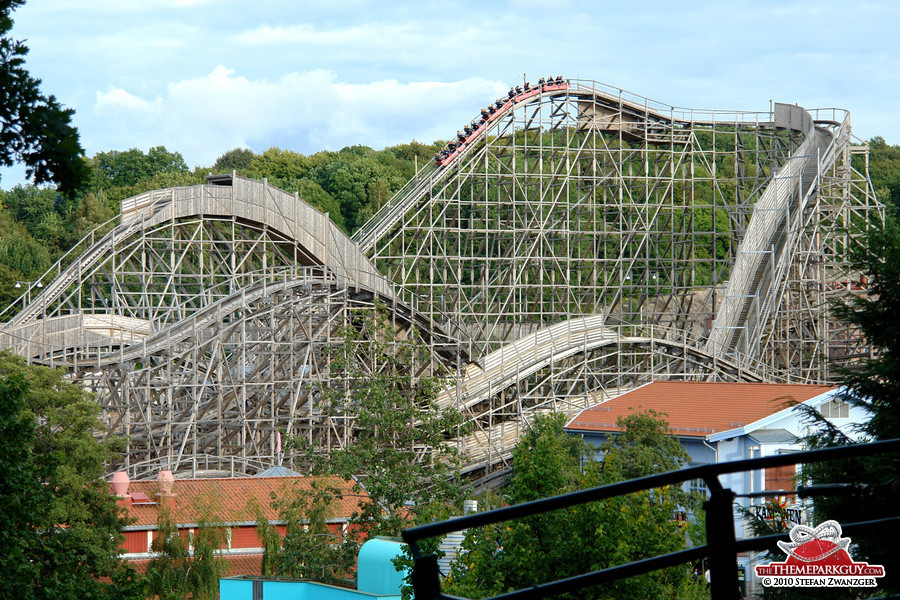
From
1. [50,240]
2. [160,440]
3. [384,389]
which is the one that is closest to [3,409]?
[384,389]

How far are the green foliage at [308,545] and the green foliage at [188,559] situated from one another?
35.9 inches

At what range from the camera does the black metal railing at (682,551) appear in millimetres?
2152

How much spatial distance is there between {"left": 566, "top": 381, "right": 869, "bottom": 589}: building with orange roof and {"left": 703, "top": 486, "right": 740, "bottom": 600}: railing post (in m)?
18.8

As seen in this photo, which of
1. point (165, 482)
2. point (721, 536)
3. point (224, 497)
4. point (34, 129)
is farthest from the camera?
point (224, 497)

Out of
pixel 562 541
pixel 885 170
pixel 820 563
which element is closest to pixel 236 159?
pixel 885 170

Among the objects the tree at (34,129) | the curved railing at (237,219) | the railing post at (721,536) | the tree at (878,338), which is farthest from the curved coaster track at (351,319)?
the railing post at (721,536)

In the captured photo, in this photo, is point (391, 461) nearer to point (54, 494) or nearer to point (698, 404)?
point (54, 494)

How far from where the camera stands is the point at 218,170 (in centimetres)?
7319

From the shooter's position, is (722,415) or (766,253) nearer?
(722,415)

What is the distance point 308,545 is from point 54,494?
4094 millimetres

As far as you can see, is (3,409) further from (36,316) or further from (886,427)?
(36,316)

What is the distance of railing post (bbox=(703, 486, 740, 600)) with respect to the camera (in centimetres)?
232

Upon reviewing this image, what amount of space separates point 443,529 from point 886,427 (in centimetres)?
695

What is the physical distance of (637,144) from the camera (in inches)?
1495
